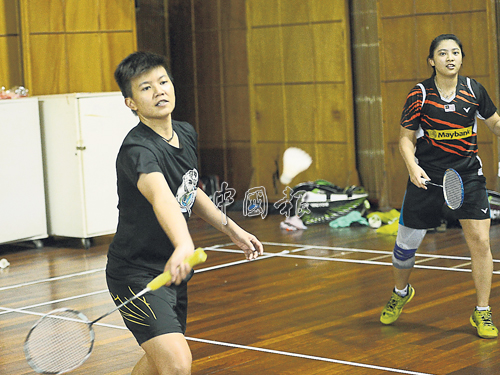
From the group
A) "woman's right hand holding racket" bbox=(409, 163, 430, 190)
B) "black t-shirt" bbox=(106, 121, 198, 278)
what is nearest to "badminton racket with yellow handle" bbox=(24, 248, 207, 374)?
"black t-shirt" bbox=(106, 121, 198, 278)

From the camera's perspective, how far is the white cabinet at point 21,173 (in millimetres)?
8477

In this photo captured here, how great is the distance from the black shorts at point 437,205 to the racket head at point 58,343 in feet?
8.34

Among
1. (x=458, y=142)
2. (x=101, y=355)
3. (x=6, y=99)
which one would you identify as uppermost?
(x=6, y=99)

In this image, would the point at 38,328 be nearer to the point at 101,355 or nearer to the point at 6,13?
the point at 101,355

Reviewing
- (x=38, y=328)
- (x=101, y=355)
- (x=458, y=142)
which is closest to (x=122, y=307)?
(x=38, y=328)

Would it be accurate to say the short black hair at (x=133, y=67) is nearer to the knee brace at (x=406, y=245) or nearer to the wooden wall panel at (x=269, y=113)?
the knee brace at (x=406, y=245)

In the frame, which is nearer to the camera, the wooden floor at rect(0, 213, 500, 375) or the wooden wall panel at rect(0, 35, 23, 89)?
the wooden floor at rect(0, 213, 500, 375)

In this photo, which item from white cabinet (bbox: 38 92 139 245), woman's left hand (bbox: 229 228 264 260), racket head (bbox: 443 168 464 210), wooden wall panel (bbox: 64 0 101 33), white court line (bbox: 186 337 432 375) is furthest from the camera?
wooden wall panel (bbox: 64 0 101 33)

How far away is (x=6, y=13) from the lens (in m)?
9.07

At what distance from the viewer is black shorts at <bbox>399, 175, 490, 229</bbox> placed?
15.4 feet

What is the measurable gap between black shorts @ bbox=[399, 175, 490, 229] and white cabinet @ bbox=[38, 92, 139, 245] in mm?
4599

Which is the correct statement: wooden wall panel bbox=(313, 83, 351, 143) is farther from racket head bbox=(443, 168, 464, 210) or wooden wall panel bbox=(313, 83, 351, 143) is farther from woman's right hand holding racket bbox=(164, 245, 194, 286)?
woman's right hand holding racket bbox=(164, 245, 194, 286)

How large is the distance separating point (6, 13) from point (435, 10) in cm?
492

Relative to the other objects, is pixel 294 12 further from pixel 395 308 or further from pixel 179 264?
pixel 179 264
